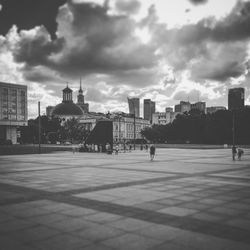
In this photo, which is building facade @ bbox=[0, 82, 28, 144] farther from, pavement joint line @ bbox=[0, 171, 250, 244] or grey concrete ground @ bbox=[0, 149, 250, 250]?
pavement joint line @ bbox=[0, 171, 250, 244]

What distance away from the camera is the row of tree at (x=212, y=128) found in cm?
8244

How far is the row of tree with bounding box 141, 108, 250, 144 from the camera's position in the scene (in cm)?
8244

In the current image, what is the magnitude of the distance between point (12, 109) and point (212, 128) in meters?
87.2

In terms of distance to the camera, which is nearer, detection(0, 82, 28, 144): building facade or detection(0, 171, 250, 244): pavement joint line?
detection(0, 171, 250, 244): pavement joint line

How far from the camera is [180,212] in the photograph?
8227 mm

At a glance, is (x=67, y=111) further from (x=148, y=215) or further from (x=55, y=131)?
(x=148, y=215)

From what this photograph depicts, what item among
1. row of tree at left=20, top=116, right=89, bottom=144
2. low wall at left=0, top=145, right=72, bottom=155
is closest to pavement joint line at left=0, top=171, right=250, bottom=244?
low wall at left=0, top=145, right=72, bottom=155

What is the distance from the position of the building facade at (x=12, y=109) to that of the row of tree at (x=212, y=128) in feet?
210

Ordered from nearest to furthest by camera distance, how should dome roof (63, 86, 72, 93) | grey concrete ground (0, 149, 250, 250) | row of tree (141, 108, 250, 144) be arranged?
1. grey concrete ground (0, 149, 250, 250)
2. row of tree (141, 108, 250, 144)
3. dome roof (63, 86, 72, 93)

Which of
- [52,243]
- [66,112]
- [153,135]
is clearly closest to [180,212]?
[52,243]

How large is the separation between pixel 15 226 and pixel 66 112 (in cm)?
17930

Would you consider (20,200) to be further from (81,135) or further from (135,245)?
(81,135)

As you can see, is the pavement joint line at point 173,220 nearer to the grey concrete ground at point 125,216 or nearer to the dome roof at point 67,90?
the grey concrete ground at point 125,216

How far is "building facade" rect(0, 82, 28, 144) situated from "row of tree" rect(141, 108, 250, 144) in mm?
63957
